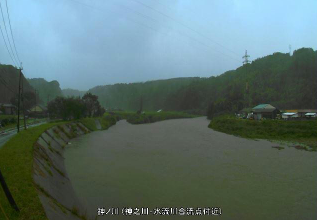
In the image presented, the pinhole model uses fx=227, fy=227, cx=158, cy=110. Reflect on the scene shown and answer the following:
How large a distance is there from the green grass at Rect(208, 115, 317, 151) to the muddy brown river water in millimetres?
8404

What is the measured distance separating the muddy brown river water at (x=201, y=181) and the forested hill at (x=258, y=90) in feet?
119

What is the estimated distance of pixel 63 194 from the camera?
10.6 meters

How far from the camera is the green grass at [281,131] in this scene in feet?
93.1

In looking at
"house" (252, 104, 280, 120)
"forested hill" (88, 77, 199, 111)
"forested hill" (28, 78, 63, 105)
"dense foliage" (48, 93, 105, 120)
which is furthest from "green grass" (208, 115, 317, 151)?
"forested hill" (28, 78, 63, 105)

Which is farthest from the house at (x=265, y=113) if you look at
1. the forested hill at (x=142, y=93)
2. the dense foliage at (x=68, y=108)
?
the forested hill at (x=142, y=93)

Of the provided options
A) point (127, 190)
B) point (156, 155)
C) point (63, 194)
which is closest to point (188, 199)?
point (127, 190)

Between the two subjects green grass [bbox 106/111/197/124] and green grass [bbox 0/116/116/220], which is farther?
green grass [bbox 106/111/197/124]

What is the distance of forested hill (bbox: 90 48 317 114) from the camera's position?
225 ft

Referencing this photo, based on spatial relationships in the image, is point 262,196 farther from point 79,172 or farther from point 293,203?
point 79,172

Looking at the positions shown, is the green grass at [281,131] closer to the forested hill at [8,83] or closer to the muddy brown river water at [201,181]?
the muddy brown river water at [201,181]

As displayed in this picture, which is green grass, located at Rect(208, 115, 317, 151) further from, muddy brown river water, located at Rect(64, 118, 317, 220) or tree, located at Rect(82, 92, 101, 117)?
tree, located at Rect(82, 92, 101, 117)

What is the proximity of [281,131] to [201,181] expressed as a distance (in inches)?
907

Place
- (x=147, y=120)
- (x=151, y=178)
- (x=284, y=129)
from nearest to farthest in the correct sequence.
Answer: (x=151, y=178), (x=284, y=129), (x=147, y=120)

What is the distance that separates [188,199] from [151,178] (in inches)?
134
